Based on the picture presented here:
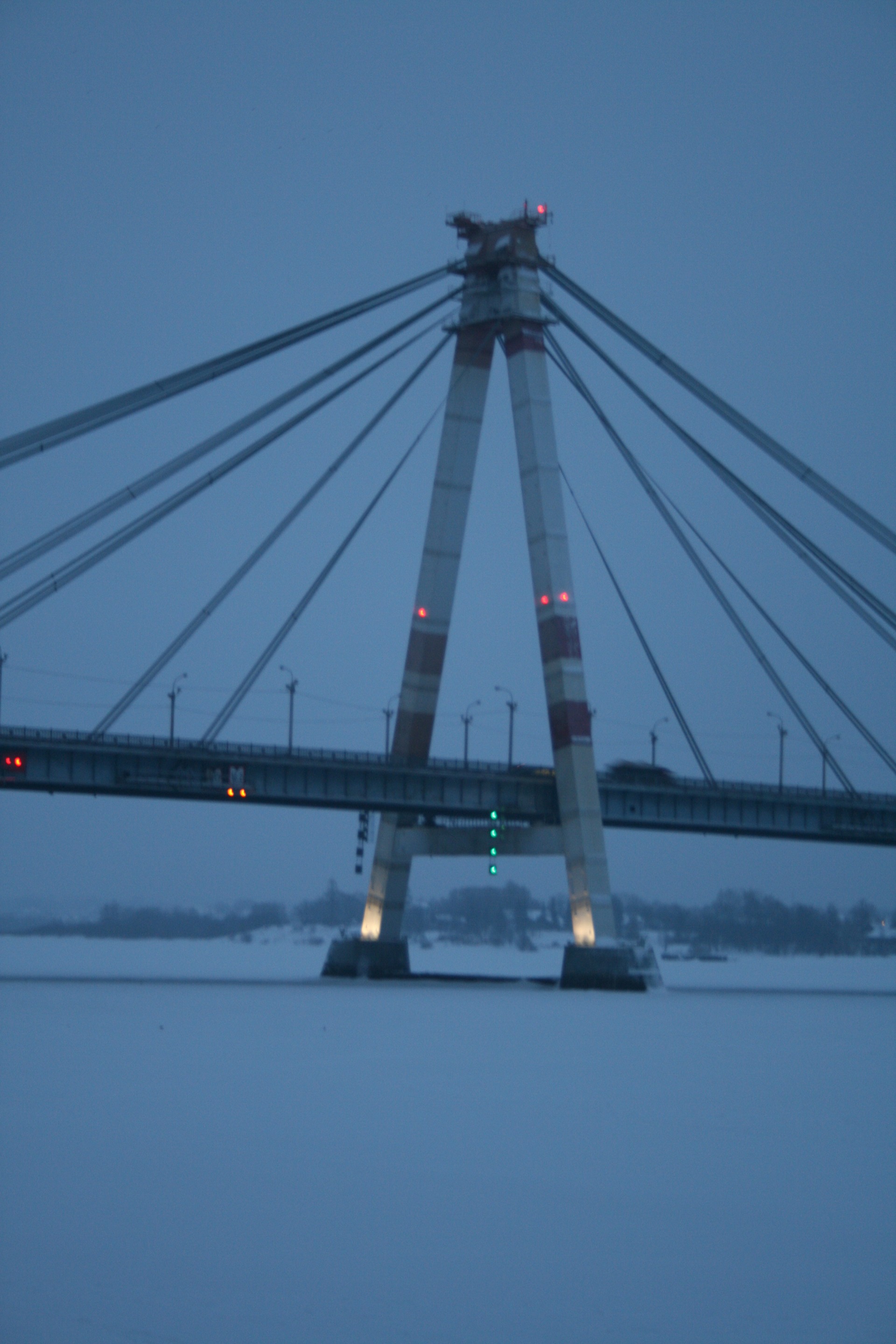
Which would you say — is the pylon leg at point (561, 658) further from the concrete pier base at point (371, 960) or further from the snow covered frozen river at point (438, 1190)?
the snow covered frozen river at point (438, 1190)

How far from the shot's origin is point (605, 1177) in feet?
61.4

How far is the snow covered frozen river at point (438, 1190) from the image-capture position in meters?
12.8

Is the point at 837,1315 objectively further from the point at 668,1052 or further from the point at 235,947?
the point at 235,947

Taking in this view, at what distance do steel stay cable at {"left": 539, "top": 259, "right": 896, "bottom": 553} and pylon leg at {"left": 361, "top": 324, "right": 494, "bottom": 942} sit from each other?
527 centimetres

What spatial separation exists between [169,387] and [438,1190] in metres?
41.6

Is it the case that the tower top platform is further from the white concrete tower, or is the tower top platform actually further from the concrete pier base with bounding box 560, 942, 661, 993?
the concrete pier base with bounding box 560, 942, 661, 993

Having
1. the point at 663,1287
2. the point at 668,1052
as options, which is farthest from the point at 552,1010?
the point at 663,1287

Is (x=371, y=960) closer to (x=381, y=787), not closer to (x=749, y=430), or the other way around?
(x=381, y=787)

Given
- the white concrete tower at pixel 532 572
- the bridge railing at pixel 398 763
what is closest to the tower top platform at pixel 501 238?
the white concrete tower at pixel 532 572

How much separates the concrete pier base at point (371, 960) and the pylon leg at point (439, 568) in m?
0.51

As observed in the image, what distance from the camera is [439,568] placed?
6538 cm

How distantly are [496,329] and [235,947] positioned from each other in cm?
13336

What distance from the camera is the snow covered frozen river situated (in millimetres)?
12797

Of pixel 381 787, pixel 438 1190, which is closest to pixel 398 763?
pixel 381 787
